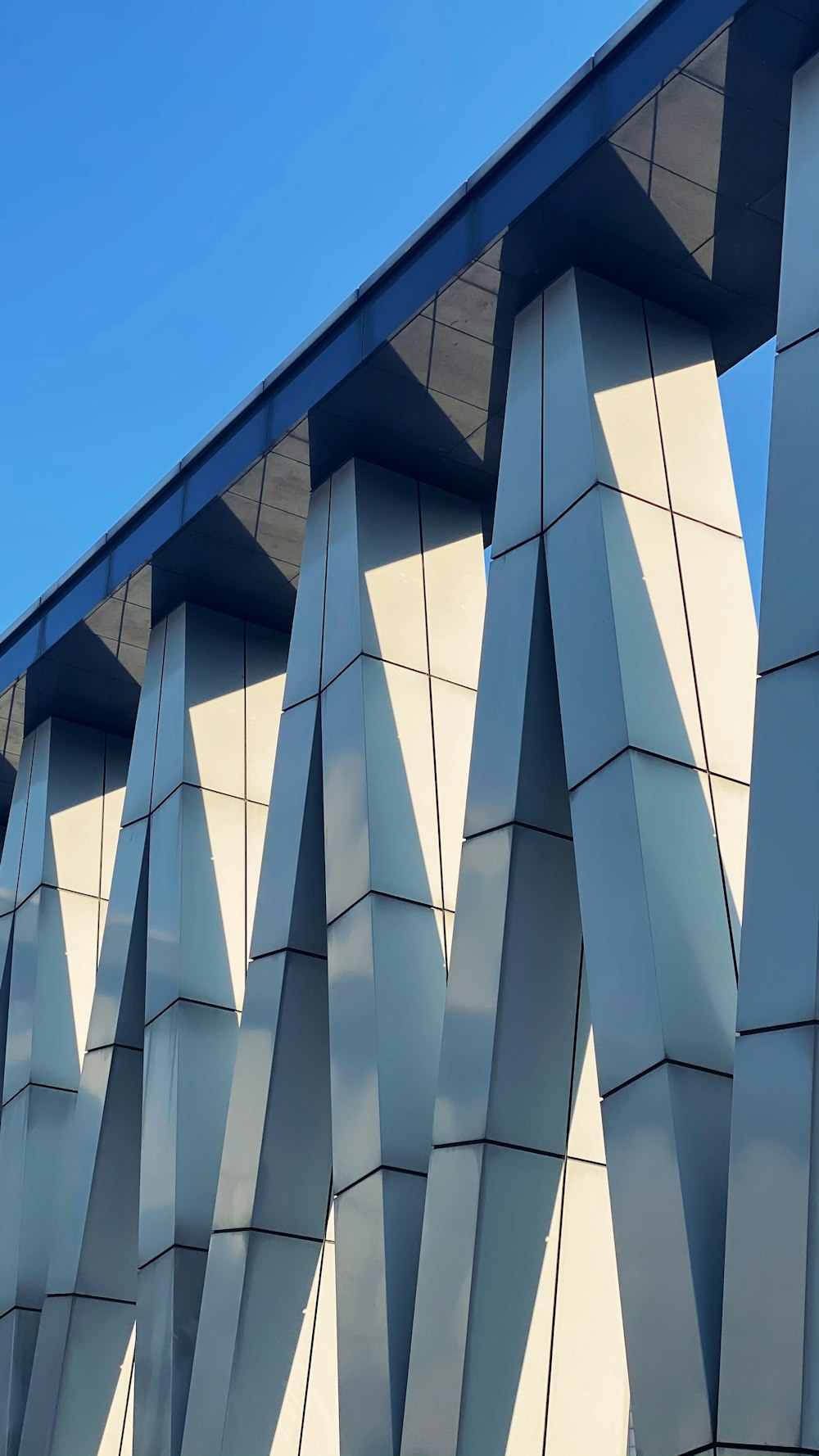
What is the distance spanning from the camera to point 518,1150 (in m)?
12.0

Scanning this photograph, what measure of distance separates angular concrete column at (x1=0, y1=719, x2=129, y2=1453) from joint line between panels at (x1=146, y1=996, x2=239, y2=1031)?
2521mm

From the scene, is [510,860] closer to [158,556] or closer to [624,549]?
[624,549]

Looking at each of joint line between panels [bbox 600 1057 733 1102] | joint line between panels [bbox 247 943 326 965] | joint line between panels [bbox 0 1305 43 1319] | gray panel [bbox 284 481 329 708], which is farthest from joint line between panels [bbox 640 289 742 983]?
joint line between panels [bbox 0 1305 43 1319]

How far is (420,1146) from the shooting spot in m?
13.3

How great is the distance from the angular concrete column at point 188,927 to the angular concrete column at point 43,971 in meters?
2.42

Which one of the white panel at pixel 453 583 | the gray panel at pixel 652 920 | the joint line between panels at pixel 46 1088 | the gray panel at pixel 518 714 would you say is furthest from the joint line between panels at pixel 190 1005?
the gray panel at pixel 652 920

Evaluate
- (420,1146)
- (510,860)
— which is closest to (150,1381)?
(420,1146)

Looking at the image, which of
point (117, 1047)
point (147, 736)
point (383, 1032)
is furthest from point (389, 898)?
point (147, 736)

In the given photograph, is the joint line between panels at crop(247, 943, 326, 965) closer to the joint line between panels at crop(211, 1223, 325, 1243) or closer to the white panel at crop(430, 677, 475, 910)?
the white panel at crop(430, 677, 475, 910)

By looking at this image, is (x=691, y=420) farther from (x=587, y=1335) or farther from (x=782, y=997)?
(x=587, y=1335)

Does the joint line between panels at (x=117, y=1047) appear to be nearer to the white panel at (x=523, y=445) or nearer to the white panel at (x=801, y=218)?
the white panel at (x=523, y=445)

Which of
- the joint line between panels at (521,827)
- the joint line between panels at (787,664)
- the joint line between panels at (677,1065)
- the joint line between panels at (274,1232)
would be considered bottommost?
the joint line between panels at (274,1232)

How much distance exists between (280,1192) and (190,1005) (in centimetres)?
310

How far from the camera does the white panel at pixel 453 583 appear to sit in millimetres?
16719
